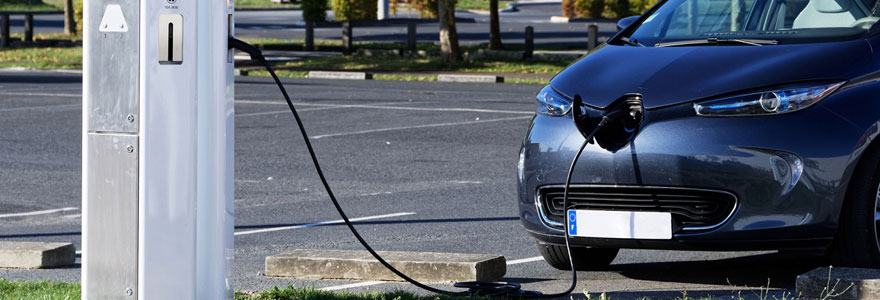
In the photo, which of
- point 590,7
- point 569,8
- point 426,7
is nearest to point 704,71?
point 590,7

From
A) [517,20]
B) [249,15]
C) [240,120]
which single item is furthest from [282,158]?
[249,15]

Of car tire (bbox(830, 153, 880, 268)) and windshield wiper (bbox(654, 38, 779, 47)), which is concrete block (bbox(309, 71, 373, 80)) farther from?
car tire (bbox(830, 153, 880, 268))

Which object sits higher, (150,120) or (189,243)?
(150,120)

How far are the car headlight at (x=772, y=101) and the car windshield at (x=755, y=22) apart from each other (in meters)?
0.49

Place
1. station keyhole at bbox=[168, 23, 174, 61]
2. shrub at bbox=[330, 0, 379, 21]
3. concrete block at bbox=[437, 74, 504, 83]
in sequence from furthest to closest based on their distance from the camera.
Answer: shrub at bbox=[330, 0, 379, 21] → concrete block at bbox=[437, 74, 504, 83] → station keyhole at bbox=[168, 23, 174, 61]

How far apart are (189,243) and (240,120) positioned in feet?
39.3

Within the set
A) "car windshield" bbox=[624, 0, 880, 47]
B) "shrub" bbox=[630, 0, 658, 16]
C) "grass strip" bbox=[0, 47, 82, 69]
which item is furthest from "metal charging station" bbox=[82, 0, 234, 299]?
"shrub" bbox=[630, 0, 658, 16]

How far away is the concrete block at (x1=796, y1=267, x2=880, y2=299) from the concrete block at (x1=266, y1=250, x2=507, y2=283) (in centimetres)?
145

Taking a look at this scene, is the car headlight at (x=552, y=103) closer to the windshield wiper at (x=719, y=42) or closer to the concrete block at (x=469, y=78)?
the windshield wiper at (x=719, y=42)

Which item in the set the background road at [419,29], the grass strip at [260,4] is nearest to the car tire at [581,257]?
the background road at [419,29]

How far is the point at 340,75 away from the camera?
27.3 meters

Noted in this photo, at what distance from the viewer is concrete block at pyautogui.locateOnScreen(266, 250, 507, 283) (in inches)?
247

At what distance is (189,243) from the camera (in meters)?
4.59

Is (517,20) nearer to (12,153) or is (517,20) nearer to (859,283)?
(12,153)
